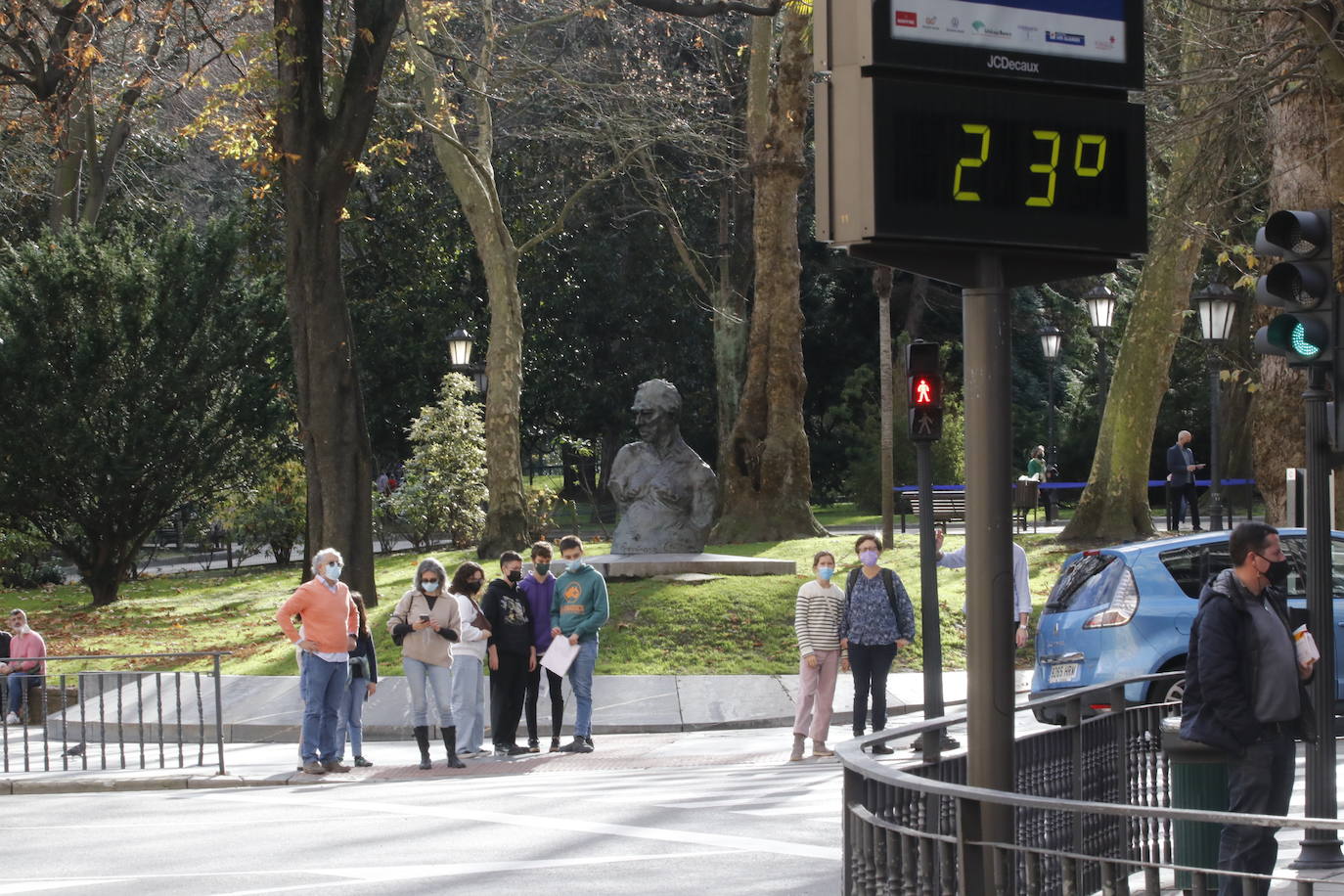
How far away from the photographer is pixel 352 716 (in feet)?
52.2

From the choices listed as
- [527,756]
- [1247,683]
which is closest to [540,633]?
[527,756]

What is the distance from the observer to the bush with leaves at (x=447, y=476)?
36062mm

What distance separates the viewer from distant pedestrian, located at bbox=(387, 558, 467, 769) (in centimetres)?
1551

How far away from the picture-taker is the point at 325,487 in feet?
78.5

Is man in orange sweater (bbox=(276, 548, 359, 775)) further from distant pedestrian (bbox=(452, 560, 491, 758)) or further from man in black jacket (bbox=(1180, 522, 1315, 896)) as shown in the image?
man in black jacket (bbox=(1180, 522, 1315, 896))

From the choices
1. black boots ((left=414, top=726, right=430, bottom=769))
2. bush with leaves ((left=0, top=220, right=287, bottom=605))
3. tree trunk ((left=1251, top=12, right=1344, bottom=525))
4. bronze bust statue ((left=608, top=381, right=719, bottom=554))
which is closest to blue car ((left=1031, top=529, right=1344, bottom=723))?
tree trunk ((left=1251, top=12, right=1344, bottom=525))

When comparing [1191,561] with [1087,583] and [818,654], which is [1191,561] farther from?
[818,654]

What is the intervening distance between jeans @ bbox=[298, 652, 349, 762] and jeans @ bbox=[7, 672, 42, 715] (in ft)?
11.1

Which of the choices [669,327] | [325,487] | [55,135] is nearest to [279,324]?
[55,135]

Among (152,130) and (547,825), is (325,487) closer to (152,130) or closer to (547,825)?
(547,825)

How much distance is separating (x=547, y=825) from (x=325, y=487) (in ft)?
42.6

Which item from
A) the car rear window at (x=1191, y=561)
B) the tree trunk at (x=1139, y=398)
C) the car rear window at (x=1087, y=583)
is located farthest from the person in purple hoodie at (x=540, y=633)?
the tree trunk at (x=1139, y=398)

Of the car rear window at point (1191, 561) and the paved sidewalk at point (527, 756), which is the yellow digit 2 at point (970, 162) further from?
the paved sidewalk at point (527, 756)

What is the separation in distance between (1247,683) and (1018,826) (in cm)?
133
